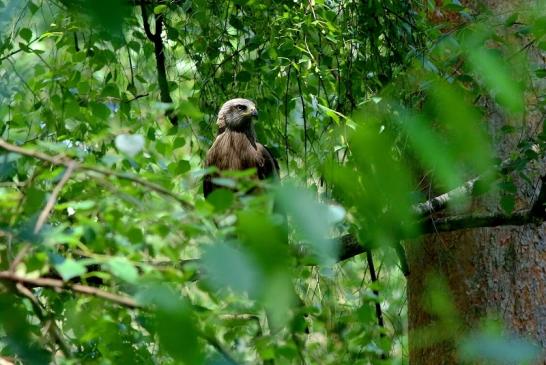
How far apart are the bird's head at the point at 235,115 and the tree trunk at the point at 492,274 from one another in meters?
1.54

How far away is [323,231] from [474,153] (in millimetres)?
208

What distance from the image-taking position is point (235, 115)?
578 centimetres

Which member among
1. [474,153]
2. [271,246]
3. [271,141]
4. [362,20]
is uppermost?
[362,20]

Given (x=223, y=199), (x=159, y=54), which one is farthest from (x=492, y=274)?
(x=223, y=199)

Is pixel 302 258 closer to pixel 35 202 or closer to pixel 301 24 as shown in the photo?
pixel 35 202

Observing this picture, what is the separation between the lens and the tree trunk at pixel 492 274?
13.8 ft

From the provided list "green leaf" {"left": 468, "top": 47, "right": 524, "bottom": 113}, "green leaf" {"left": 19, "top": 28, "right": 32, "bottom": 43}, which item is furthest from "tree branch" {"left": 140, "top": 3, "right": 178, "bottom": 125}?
"green leaf" {"left": 468, "top": 47, "right": 524, "bottom": 113}

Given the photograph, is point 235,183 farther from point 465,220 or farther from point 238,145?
point 238,145

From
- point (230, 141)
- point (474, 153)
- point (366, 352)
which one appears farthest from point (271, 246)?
point (230, 141)

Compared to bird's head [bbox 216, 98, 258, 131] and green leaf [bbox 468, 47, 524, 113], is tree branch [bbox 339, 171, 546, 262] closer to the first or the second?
bird's head [bbox 216, 98, 258, 131]

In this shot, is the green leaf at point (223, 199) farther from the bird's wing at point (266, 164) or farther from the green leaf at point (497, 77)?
the bird's wing at point (266, 164)

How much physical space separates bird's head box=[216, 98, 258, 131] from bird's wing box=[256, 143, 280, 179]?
0.21 m

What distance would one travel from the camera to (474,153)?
1.07 metres

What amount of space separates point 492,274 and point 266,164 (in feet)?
5.40
